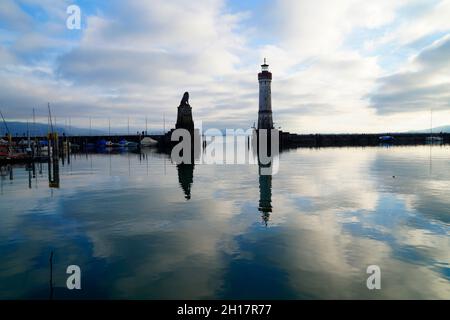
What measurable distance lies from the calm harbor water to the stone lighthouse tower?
58.8 meters

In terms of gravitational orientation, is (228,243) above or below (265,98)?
below

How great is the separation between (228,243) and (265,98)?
7030cm

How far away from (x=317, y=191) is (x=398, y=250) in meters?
11.8

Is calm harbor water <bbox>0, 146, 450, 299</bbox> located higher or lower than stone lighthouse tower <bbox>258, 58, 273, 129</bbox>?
lower

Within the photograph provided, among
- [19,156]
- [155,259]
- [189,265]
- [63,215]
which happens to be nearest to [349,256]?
[189,265]

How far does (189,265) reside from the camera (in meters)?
10.2

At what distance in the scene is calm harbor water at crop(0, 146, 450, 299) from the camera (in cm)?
882

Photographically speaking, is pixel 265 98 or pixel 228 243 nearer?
pixel 228 243

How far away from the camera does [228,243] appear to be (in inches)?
479

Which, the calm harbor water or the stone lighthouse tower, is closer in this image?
the calm harbor water

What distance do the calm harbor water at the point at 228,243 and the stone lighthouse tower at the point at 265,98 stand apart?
58817 mm

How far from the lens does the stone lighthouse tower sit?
3118 inches
